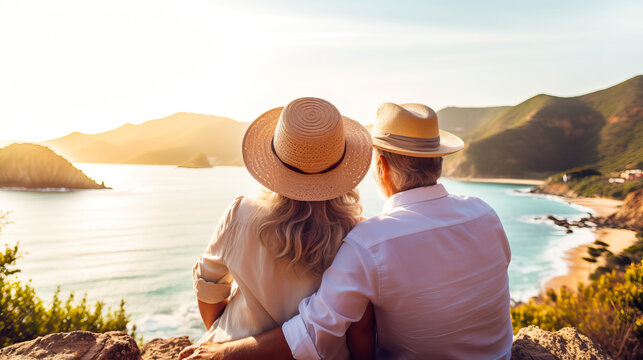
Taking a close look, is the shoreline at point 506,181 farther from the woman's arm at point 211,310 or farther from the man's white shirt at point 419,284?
the woman's arm at point 211,310

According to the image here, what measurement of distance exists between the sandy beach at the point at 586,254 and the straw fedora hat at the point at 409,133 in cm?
1419

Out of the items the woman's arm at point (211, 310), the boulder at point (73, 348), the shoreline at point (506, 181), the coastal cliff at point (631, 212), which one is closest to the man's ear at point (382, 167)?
the woman's arm at point (211, 310)

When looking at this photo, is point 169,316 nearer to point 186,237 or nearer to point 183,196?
point 186,237

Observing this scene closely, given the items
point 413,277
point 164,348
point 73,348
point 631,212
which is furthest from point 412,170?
point 631,212

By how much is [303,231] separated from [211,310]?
631 mm

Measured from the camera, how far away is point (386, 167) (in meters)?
1.50

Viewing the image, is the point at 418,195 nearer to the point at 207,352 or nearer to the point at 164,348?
the point at 207,352

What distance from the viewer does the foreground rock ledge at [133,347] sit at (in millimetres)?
1557

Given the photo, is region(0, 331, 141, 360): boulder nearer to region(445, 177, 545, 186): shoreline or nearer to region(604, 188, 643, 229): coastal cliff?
region(604, 188, 643, 229): coastal cliff

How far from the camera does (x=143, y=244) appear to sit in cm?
2947

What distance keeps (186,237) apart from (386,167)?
3700 cm

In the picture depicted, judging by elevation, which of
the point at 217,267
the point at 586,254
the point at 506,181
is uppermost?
the point at 217,267

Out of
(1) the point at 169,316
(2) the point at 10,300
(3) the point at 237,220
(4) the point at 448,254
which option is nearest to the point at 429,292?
(4) the point at 448,254

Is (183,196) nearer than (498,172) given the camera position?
No
